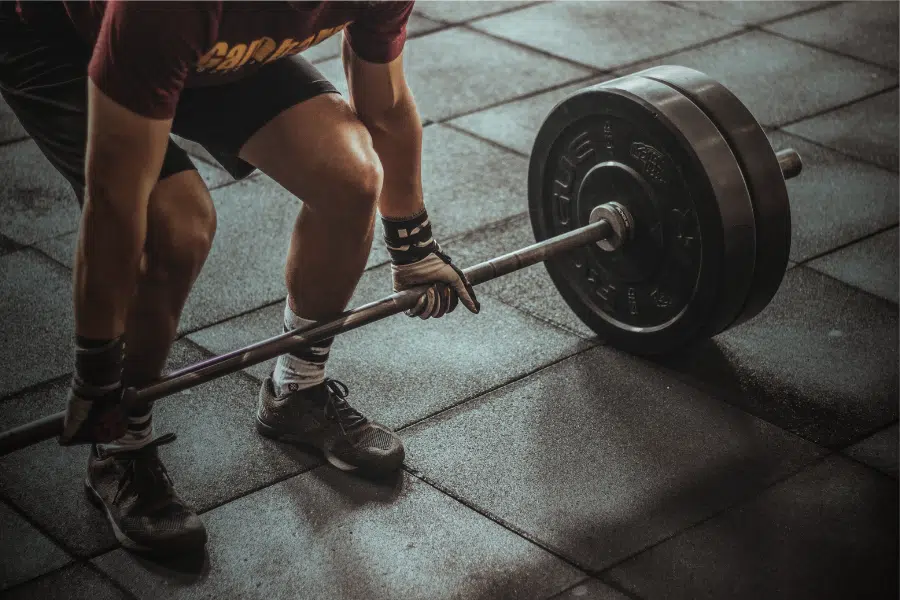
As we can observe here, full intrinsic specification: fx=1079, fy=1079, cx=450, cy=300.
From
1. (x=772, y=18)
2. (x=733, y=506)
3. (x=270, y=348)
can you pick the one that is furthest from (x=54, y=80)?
(x=772, y=18)

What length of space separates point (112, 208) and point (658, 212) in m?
1.36

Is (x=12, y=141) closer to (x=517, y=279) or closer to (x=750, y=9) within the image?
(x=517, y=279)

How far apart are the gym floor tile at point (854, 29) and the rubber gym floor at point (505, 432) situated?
98cm

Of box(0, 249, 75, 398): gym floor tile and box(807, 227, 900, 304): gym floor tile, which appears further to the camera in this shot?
box(807, 227, 900, 304): gym floor tile

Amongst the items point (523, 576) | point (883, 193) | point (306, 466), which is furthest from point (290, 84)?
point (883, 193)

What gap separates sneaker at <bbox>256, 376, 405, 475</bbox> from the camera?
7.98ft

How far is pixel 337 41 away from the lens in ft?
16.6

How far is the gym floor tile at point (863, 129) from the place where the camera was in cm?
397

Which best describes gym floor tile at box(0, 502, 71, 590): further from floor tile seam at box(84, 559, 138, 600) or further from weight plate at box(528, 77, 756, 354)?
weight plate at box(528, 77, 756, 354)

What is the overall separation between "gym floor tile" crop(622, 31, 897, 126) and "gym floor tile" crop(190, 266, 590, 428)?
1769 millimetres

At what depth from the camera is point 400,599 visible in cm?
208

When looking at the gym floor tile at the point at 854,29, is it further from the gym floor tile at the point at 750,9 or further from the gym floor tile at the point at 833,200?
the gym floor tile at the point at 833,200

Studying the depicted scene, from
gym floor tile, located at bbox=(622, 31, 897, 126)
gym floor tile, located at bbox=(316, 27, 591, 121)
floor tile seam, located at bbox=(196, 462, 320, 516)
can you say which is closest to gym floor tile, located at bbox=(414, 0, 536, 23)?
gym floor tile, located at bbox=(316, 27, 591, 121)


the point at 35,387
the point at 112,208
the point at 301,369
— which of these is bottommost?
the point at 35,387
